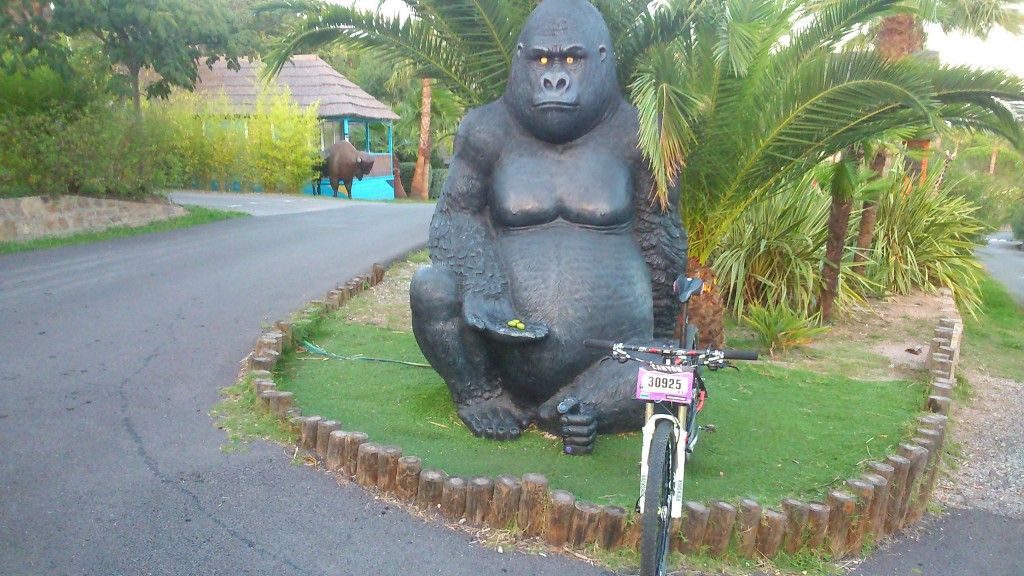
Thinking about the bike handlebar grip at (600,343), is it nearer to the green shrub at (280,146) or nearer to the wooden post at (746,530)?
the wooden post at (746,530)

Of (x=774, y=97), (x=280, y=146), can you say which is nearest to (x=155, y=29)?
(x=280, y=146)

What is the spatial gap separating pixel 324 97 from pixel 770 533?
2321 cm

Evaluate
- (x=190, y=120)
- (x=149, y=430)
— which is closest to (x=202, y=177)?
(x=190, y=120)

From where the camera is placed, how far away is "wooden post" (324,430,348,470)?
3724mm

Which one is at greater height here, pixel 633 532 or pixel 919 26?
pixel 919 26

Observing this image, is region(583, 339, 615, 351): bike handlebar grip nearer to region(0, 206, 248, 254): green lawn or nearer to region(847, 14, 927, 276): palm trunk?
region(847, 14, 927, 276): palm trunk

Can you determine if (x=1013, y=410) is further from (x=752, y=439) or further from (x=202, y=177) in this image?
(x=202, y=177)

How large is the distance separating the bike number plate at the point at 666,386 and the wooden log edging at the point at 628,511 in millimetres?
588

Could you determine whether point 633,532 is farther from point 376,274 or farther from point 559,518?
point 376,274

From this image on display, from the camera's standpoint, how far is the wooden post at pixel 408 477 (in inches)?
137

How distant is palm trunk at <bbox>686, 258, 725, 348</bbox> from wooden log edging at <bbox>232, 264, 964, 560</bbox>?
2.50m

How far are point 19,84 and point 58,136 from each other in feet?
2.56

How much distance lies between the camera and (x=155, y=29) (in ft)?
38.9

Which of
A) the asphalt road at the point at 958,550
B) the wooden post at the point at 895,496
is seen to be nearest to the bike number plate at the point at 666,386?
the asphalt road at the point at 958,550
